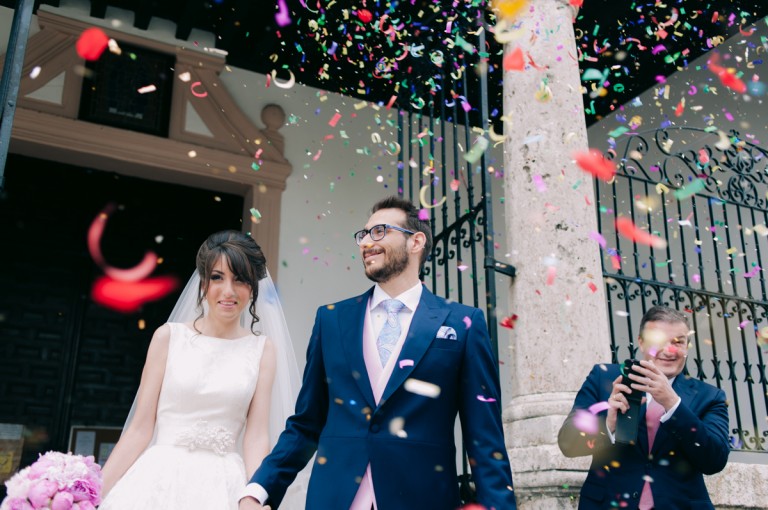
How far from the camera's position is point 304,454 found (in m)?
2.67

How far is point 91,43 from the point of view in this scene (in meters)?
6.86

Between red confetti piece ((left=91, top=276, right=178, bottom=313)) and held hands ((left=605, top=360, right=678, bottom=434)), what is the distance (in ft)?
17.8

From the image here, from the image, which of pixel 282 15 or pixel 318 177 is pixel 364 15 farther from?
pixel 318 177

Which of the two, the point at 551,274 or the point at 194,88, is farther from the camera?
the point at 194,88

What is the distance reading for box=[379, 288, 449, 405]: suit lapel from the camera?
Answer: 249cm

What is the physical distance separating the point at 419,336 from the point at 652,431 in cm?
130

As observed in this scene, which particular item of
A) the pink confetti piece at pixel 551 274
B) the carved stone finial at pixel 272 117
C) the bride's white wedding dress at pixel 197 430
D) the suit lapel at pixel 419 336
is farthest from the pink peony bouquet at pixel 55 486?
the carved stone finial at pixel 272 117

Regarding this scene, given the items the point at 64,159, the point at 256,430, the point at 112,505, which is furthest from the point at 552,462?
the point at 64,159

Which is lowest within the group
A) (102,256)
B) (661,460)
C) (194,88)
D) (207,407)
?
(661,460)

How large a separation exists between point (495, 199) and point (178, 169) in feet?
11.9

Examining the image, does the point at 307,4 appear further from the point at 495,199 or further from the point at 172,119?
the point at 495,199

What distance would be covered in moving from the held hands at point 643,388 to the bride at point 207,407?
1.48 m

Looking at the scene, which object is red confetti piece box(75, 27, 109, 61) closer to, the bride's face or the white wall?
the white wall

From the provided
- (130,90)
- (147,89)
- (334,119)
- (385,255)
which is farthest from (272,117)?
(385,255)
